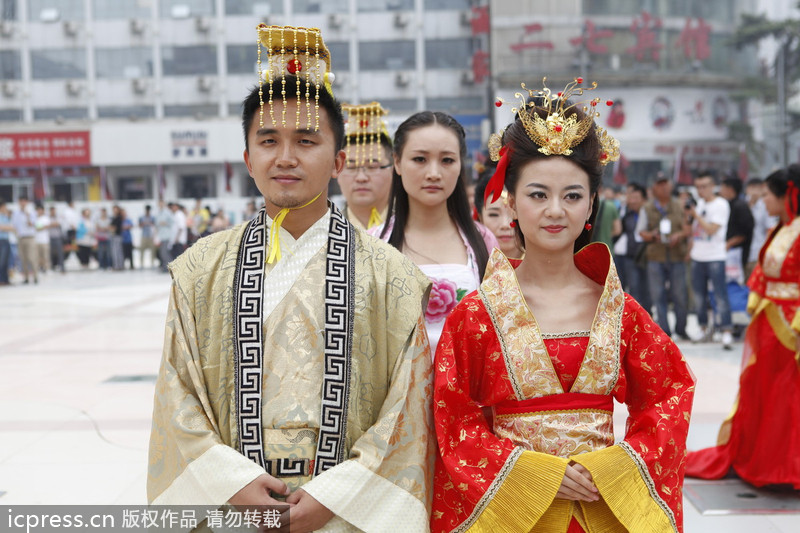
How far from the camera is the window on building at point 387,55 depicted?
26344 millimetres

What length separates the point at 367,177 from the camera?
3576 millimetres

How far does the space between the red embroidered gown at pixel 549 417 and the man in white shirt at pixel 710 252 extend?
535cm

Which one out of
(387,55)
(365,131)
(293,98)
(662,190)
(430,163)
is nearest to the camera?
(293,98)

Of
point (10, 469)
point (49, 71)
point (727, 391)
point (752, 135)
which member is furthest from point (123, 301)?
point (752, 135)

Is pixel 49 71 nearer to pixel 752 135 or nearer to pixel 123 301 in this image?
pixel 123 301

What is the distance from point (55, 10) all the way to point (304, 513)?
28.8 meters

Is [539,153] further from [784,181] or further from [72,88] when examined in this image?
[72,88]

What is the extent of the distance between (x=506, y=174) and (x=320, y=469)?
33.9 inches

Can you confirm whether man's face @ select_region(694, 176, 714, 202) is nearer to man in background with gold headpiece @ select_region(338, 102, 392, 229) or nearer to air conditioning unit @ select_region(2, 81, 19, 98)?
man in background with gold headpiece @ select_region(338, 102, 392, 229)

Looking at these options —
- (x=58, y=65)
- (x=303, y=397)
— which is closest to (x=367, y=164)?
(x=303, y=397)

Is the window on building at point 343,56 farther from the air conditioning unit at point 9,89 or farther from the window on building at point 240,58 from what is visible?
the air conditioning unit at point 9,89

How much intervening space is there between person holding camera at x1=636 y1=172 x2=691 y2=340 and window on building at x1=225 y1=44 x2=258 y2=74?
68.4ft

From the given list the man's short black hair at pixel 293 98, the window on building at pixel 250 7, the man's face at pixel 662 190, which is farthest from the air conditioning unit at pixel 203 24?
the man's short black hair at pixel 293 98

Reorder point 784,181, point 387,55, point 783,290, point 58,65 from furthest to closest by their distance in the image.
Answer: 1. point 58,65
2. point 387,55
3. point 784,181
4. point 783,290
